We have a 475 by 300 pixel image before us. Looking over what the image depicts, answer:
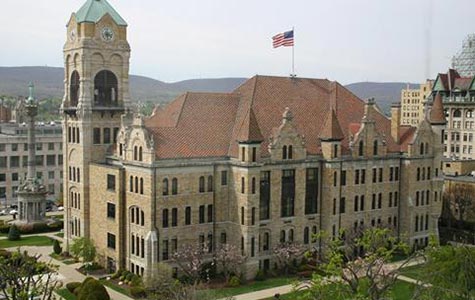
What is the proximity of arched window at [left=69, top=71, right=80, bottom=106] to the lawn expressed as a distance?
3293cm

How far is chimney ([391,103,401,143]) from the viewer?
7819 centimetres

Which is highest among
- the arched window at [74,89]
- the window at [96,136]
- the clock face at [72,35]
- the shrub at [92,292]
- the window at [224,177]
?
the clock face at [72,35]

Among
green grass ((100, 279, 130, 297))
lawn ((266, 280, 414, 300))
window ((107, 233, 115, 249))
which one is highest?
window ((107, 233, 115, 249))

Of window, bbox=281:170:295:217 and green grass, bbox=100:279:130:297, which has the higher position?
window, bbox=281:170:295:217

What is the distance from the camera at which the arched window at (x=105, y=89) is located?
A: 71.2 metres

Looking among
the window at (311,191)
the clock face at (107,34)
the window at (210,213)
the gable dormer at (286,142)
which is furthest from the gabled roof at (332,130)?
the clock face at (107,34)

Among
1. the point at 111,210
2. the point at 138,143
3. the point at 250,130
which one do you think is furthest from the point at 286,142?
the point at 111,210

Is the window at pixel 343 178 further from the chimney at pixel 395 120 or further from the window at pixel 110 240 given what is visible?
the window at pixel 110 240

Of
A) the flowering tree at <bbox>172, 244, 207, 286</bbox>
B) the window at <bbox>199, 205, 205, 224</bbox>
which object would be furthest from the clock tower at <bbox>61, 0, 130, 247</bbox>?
the flowering tree at <bbox>172, 244, 207, 286</bbox>

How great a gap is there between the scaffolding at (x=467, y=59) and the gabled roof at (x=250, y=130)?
114 meters

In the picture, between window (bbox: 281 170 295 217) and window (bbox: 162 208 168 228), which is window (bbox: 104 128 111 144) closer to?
window (bbox: 162 208 168 228)

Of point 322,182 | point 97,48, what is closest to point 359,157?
point 322,182

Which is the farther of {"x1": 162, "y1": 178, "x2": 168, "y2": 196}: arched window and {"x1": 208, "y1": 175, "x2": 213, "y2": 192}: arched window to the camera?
{"x1": 208, "y1": 175, "x2": 213, "y2": 192}: arched window

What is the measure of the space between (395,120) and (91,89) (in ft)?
122
